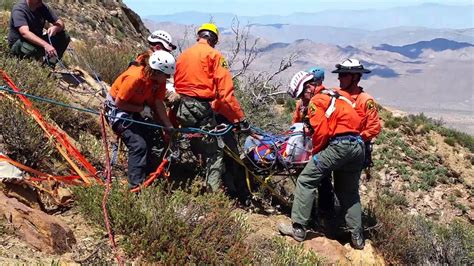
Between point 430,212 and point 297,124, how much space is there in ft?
24.8

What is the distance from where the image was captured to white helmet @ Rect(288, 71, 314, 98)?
5.72m

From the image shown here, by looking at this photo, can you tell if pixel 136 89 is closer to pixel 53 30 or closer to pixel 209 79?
pixel 209 79

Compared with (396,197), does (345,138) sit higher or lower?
higher

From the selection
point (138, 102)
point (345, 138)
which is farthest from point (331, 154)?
point (138, 102)

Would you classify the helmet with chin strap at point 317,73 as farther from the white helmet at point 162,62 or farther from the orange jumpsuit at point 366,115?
the white helmet at point 162,62

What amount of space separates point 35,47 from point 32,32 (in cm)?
24

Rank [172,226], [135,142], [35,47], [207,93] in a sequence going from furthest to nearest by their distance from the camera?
[35,47] → [207,93] → [135,142] → [172,226]

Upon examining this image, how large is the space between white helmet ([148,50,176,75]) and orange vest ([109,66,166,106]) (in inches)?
7.9

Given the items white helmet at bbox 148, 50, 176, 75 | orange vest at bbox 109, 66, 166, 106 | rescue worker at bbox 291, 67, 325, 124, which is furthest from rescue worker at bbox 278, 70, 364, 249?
orange vest at bbox 109, 66, 166, 106

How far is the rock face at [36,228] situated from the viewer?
388 cm

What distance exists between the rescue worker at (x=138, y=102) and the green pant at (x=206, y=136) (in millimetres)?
396

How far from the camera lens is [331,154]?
5316mm

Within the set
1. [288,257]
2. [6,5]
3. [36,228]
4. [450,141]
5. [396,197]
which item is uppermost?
[6,5]

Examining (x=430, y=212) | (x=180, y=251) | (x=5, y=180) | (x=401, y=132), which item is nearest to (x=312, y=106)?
(x=180, y=251)
